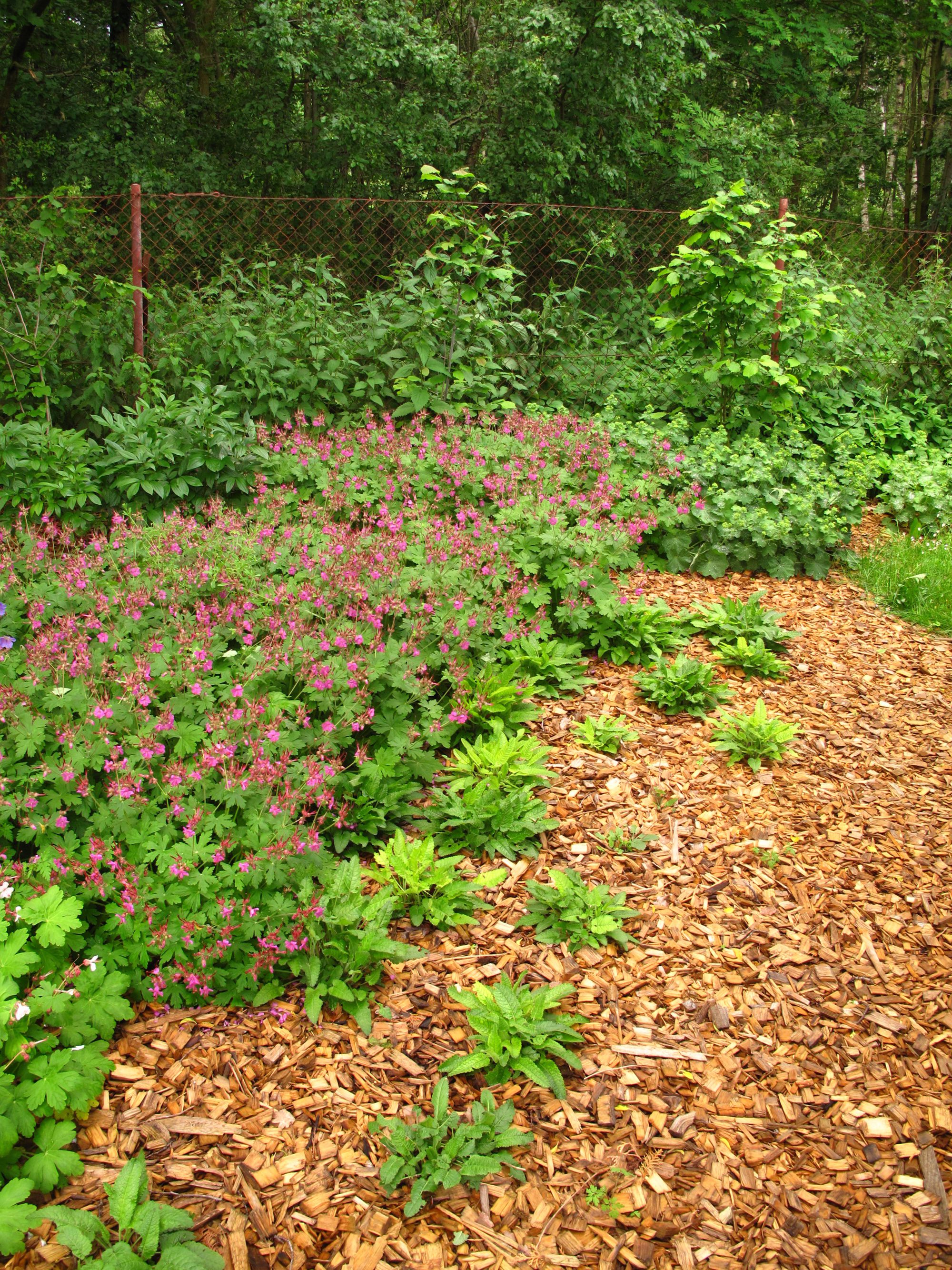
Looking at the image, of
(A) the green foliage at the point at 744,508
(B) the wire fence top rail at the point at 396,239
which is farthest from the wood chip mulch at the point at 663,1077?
(B) the wire fence top rail at the point at 396,239

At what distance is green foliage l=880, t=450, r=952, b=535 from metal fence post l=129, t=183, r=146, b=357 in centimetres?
486

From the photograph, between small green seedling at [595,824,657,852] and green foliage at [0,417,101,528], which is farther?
green foliage at [0,417,101,528]

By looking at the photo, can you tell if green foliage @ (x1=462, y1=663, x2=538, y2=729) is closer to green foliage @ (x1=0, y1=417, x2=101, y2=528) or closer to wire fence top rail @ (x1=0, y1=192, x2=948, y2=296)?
green foliage @ (x1=0, y1=417, x2=101, y2=528)

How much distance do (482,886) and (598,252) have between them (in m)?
6.55

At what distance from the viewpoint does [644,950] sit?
2596mm

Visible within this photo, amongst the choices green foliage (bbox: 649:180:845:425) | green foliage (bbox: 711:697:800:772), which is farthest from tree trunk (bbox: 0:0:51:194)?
green foliage (bbox: 711:697:800:772)

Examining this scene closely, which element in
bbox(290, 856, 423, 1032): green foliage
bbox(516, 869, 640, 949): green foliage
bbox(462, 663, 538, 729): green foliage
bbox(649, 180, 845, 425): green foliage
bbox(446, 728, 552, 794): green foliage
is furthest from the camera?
bbox(649, 180, 845, 425): green foliage

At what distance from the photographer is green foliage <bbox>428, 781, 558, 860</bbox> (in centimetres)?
292

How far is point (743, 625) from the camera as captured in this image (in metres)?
4.21

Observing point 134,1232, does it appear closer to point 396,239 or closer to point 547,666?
point 547,666

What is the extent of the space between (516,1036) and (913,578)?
3.89 meters

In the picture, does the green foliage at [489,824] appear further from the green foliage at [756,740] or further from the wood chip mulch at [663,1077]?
the green foliage at [756,740]

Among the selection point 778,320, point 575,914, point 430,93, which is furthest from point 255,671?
point 430,93

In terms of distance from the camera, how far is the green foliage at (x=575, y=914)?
8.46 feet
